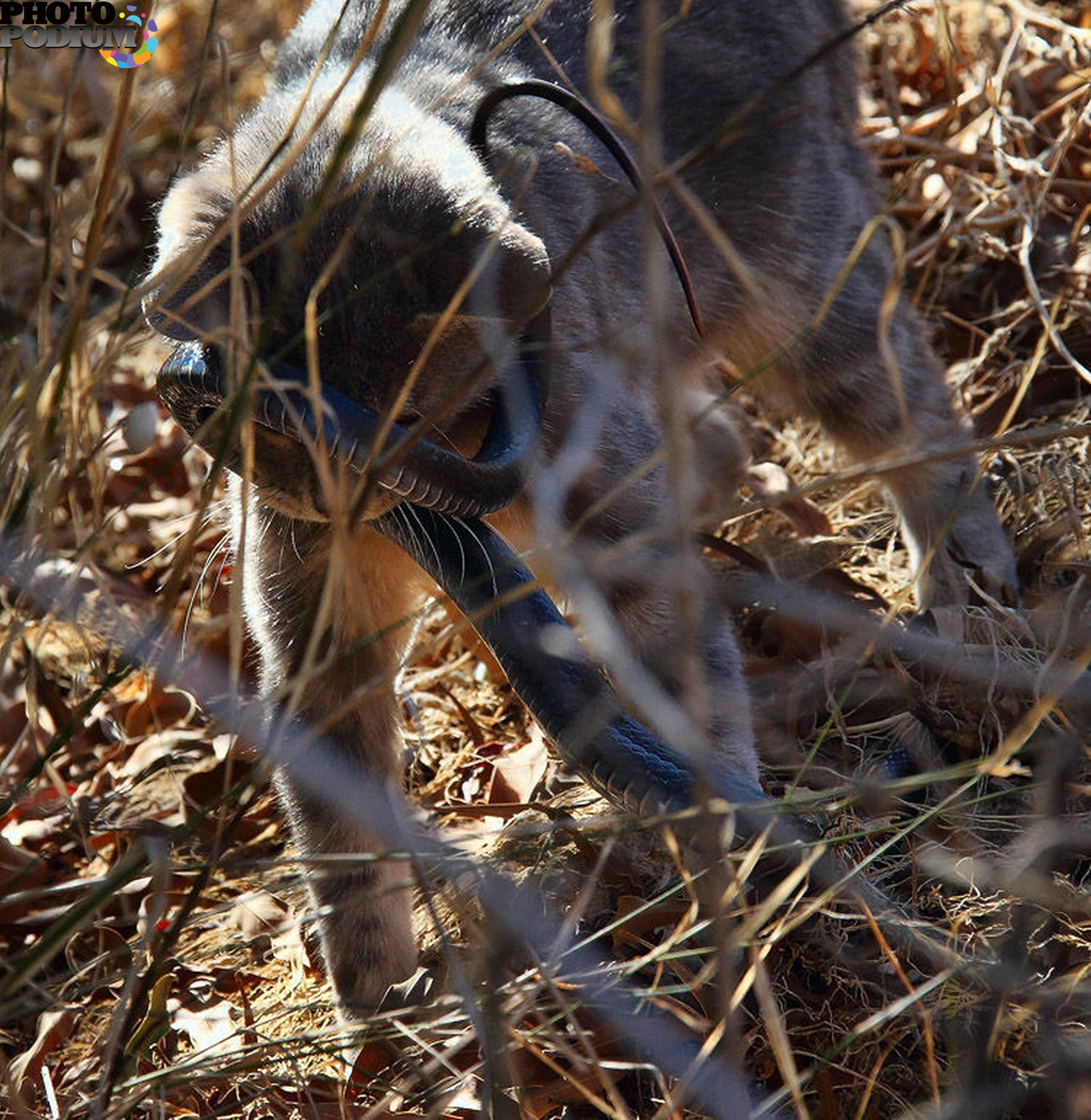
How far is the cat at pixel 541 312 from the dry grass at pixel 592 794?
129mm

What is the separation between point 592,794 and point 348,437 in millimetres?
1007

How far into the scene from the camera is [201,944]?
93.4 inches

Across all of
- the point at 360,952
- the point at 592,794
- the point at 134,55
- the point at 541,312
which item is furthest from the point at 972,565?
the point at 134,55

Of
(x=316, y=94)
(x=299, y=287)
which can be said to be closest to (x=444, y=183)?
(x=299, y=287)

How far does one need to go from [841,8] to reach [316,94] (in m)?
1.37

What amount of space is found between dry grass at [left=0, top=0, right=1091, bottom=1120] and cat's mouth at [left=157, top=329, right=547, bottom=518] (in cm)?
12

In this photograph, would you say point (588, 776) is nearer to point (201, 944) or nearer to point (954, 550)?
point (201, 944)

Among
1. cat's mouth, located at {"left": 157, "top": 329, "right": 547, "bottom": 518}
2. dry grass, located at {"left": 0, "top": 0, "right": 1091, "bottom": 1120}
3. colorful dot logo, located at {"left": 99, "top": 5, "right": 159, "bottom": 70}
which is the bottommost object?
dry grass, located at {"left": 0, "top": 0, "right": 1091, "bottom": 1120}

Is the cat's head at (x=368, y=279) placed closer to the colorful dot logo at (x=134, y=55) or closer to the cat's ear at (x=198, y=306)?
the cat's ear at (x=198, y=306)

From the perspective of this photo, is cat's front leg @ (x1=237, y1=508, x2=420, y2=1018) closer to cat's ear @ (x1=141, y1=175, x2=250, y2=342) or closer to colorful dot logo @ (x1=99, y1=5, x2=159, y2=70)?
cat's ear @ (x1=141, y1=175, x2=250, y2=342)

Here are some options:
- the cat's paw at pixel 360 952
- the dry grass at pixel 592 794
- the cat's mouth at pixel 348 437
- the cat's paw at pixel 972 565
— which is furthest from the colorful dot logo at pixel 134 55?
the cat's paw at pixel 972 565

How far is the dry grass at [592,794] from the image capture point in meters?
1.51

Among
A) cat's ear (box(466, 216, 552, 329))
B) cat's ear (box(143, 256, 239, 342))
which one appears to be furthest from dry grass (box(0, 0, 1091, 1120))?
cat's ear (box(466, 216, 552, 329))

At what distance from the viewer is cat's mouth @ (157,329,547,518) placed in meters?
1.46
